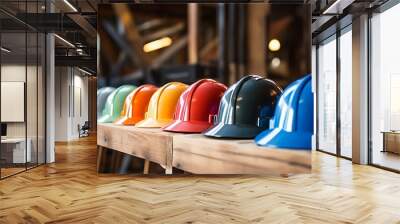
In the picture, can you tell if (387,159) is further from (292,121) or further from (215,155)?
(215,155)

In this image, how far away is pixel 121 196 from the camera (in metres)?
3.88

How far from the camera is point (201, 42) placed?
3543 millimetres

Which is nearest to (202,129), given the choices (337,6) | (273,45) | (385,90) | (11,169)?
(273,45)

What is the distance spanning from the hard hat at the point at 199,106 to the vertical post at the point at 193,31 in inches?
10.1

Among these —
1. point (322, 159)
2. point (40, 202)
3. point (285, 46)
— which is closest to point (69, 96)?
point (322, 159)

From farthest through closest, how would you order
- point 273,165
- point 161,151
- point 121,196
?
point 121,196
point 161,151
point 273,165

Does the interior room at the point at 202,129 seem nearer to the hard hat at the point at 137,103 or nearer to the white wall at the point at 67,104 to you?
the hard hat at the point at 137,103

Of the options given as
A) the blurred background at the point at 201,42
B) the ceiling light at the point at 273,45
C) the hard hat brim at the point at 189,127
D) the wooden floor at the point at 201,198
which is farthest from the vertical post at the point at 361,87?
the hard hat brim at the point at 189,127

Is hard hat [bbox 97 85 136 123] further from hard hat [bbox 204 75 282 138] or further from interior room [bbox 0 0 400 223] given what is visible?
hard hat [bbox 204 75 282 138]

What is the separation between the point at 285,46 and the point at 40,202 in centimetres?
269

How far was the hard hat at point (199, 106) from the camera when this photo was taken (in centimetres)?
337

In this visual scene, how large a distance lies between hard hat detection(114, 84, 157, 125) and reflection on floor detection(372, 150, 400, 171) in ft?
13.3

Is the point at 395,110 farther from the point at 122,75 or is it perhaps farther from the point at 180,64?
the point at 122,75

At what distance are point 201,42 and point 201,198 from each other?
4.81ft
